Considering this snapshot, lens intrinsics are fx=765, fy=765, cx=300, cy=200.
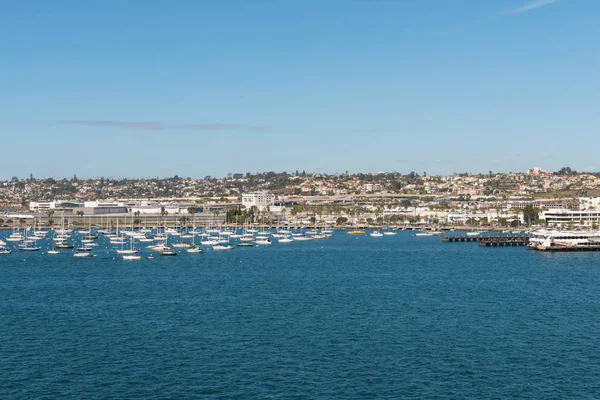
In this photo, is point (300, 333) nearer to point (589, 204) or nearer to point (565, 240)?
point (565, 240)

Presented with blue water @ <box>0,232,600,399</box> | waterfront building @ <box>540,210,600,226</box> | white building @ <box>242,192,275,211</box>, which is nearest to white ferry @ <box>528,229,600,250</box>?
blue water @ <box>0,232,600,399</box>

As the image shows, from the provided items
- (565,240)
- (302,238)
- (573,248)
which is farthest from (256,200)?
(573,248)

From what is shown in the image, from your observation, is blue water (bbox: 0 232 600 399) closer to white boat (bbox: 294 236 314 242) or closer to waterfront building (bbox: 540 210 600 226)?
white boat (bbox: 294 236 314 242)

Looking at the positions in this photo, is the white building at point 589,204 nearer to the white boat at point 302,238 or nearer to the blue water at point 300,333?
the white boat at point 302,238

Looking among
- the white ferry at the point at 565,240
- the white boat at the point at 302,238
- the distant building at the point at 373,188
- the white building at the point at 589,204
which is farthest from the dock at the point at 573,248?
the distant building at the point at 373,188

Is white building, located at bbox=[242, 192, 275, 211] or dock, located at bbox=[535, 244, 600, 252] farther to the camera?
white building, located at bbox=[242, 192, 275, 211]

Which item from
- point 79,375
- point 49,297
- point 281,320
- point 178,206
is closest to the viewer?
point 79,375

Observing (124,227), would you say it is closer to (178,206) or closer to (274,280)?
(178,206)

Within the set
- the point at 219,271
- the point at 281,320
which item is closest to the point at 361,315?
the point at 281,320
